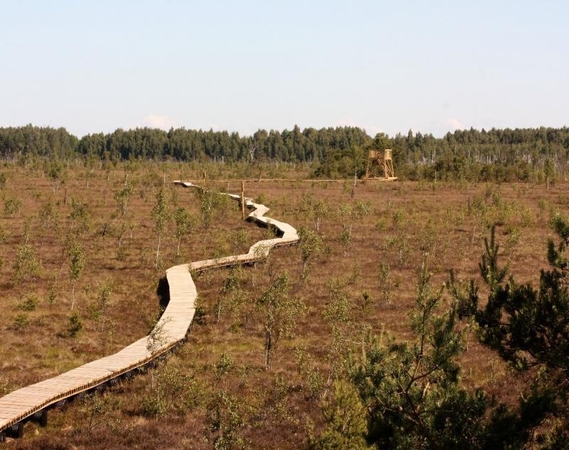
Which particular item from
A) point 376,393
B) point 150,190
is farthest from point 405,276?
point 150,190

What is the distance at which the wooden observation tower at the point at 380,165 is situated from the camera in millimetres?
109375

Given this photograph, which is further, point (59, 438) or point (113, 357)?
point (113, 357)

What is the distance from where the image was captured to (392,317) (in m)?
32.6

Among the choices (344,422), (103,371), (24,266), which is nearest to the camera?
(344,422)

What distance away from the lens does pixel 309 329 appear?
31.1 meters

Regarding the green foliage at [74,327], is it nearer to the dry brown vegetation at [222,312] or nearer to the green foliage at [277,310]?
the dry brown vegetation at [222,312]

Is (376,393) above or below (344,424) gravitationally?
above

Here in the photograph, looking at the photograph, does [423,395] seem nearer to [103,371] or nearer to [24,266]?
[103,371]

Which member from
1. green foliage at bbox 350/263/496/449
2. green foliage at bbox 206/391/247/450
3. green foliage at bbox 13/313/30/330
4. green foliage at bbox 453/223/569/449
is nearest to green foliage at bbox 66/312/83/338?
green foliage at bbox 13/313/30/330

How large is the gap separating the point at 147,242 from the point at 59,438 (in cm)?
3562

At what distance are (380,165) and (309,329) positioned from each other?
85.9 m

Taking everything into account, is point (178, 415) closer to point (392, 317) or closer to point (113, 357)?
point (113, 357)

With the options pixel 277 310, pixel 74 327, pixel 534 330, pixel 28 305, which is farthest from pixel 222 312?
pixel 534 330

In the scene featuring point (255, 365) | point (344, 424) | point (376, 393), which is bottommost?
point (255, 365)
